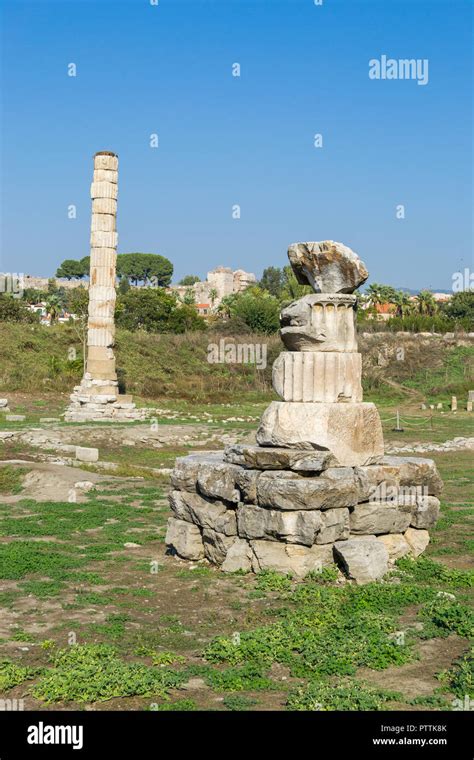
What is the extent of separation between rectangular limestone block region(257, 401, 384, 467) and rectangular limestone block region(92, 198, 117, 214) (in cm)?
1996

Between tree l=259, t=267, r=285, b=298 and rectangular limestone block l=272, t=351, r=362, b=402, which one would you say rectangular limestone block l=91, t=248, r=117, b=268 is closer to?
rectangular limestone block l=272, t=351, r=362, b=402

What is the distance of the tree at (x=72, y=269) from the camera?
11512cm

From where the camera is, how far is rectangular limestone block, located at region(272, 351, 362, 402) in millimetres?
8633

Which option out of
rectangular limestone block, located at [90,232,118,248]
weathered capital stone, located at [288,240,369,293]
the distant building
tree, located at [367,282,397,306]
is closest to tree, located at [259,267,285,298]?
the distant building

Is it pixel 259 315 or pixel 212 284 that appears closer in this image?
pixel 259 315

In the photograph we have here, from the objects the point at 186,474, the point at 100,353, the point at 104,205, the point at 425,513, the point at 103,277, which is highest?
the point at 104,205

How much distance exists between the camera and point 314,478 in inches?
317

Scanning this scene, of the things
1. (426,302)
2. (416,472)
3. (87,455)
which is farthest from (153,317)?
(416,472)

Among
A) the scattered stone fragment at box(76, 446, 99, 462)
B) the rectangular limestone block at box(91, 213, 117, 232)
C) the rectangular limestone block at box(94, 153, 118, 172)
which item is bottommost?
the scattered stone fragment at box(76, 446, 99, 462)

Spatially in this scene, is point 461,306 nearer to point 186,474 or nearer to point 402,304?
point 402,304

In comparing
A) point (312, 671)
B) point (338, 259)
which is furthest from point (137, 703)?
point (338, 259)

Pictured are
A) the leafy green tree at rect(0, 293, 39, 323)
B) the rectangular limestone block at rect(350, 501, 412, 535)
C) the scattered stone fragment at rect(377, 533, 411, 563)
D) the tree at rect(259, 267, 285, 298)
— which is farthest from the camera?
the tree at rect(259, 267, 285, 298)

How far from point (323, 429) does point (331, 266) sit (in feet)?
5.91
